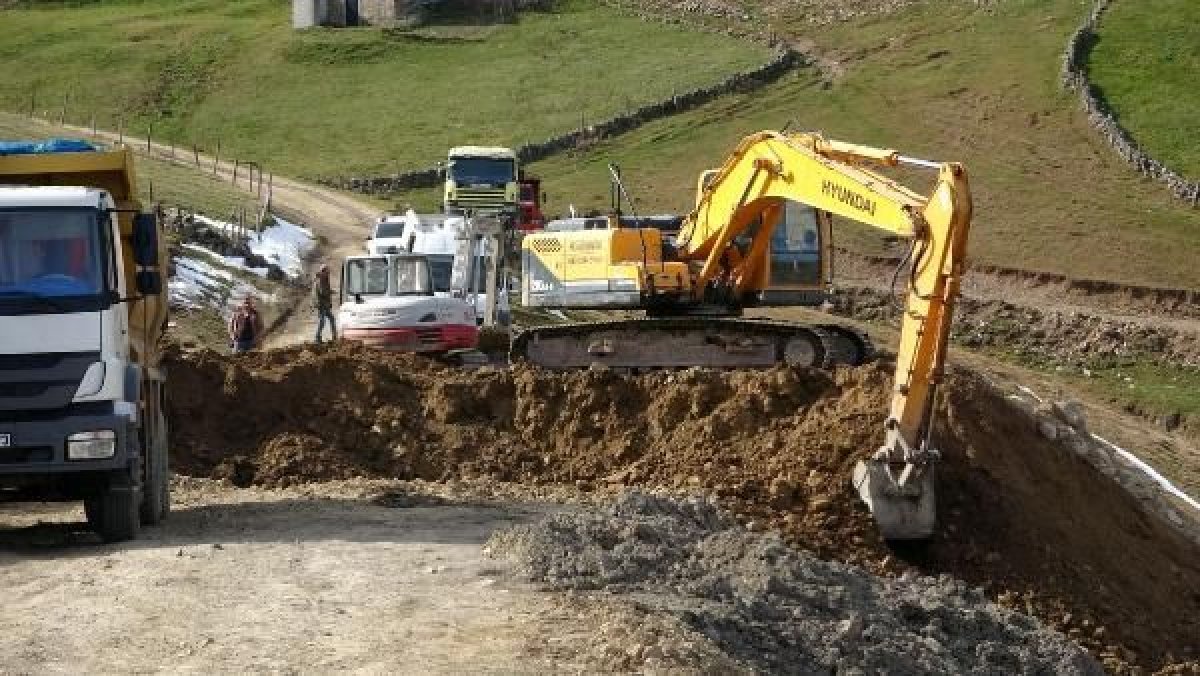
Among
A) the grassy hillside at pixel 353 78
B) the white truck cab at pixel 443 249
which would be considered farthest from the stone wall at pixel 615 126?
the white truck cab at pixel 443 249

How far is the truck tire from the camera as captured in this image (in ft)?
60.3

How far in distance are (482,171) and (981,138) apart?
58.8 feet

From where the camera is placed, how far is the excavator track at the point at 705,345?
28766mm

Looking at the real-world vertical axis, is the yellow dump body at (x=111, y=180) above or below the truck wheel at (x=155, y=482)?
above

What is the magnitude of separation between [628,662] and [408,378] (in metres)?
14.4

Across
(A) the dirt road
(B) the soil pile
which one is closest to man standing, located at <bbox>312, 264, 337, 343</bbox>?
(A) the dirt road

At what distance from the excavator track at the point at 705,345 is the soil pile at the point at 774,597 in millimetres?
9385

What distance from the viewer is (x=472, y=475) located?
24.5 meters

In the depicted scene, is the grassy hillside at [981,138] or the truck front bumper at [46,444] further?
the grassy hillside at [981,138]

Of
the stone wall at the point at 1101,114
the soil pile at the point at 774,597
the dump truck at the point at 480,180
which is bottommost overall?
the soil pile at the point at 774,597

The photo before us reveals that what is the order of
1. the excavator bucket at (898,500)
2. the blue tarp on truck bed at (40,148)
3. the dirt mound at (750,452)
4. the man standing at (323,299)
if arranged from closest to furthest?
the blue tarp on truck bed at (40,148) < the excavator bucket at (898,500) < the dirt mound at (750,452) < the man standing at (323,299)

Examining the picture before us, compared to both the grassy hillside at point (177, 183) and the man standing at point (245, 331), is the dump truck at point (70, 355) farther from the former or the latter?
the grassy hillside at point (177, 183)

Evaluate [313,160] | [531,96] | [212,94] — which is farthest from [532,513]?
[212,94]

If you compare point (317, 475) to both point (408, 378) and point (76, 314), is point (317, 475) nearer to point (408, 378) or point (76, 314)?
point (408, 378)
